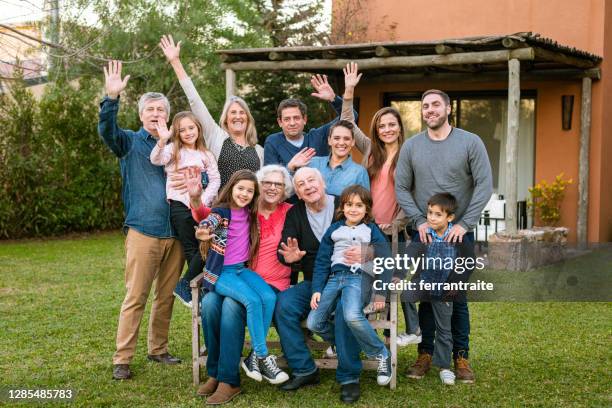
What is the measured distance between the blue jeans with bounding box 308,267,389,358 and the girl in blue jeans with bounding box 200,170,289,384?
314mm

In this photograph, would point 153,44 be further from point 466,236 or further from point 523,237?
point 466,236

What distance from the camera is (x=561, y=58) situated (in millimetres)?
10352

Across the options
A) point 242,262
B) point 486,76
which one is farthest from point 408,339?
point 486,76

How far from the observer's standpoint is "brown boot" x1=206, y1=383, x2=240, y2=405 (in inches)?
188

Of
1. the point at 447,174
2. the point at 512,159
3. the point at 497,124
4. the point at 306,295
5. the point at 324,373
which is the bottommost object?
the point at 324,373

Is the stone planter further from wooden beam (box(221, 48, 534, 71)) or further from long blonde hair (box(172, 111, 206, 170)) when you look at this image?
long blonde hair (box(172, 111, 206, 170))

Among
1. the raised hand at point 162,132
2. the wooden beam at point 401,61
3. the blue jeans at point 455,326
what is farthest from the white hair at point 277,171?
the wooden beam at point 401,61

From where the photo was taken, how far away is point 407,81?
13.0 meters

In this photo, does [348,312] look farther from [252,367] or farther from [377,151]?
[377,151]

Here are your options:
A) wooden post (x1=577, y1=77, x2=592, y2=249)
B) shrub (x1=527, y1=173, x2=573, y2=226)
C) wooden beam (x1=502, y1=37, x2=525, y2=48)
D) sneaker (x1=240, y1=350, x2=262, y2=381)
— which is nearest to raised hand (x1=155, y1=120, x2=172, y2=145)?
sneaker (x1=240, y1=350, x2=262, y2=381)

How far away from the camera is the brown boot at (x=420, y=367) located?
534 centimetres

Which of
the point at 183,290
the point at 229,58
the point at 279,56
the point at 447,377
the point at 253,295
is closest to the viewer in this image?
the point at 253,295

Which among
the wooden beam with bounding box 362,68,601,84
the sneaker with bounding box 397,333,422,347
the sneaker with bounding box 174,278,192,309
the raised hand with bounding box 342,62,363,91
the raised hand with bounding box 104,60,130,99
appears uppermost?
the wooden beam with bounding box 362,68,601,84

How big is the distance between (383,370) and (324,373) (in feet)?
2.10
